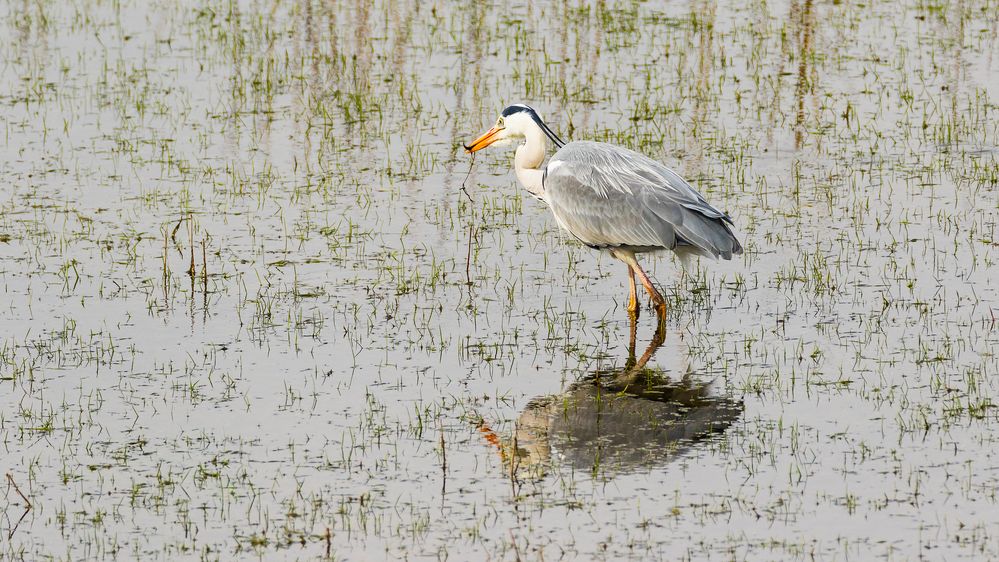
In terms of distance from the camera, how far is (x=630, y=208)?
10.1 m

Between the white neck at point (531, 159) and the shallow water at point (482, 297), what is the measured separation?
634mm

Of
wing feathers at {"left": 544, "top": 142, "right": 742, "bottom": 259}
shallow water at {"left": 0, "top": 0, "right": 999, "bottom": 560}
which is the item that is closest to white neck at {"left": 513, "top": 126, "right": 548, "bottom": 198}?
wing feathers at {"left": 544, "top": 142, "right": 742, "bottom": 259}

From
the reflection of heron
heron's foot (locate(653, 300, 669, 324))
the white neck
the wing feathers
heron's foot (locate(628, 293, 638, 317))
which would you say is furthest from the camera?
the white neck

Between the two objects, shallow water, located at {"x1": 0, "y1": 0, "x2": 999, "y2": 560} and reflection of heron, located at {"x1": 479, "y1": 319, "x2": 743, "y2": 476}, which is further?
reflection of heron, located at {"x1": 479, "y1": 319, "x2": 743, "y2": 476}

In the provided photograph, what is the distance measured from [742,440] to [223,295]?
4.29 meters

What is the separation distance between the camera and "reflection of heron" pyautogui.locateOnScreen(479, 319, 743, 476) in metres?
7.68

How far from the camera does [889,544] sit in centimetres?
658

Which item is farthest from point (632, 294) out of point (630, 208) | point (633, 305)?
point (630, 208)

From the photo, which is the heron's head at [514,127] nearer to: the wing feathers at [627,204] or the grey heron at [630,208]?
the grey heron at [630,208]

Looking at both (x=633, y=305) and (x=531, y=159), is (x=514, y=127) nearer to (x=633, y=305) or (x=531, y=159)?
(x=531, y=159)

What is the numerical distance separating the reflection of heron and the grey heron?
0.99 metres

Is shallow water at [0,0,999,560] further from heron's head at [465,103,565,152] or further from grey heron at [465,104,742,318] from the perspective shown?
heron's head at [465,103,565,152]

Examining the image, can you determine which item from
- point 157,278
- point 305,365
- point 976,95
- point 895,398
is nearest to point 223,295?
point 157,278

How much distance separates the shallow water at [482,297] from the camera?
7129 millimetres
